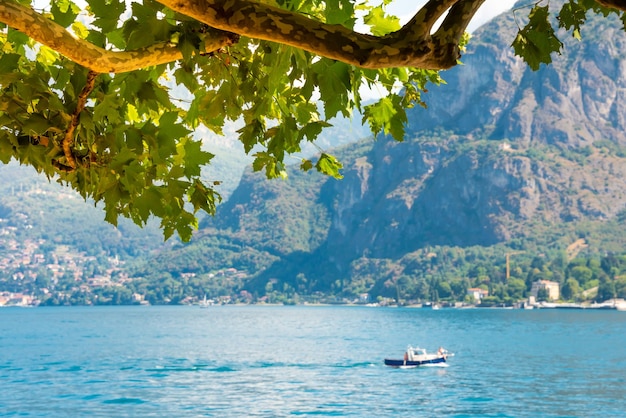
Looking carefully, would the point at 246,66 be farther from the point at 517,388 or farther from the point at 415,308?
the point at 415,308

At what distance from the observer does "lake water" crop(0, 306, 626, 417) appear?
4575cm

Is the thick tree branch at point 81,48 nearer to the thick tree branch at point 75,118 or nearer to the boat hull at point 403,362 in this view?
the thick tree branch at point 75,118

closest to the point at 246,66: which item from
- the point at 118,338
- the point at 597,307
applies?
the point at 118,338

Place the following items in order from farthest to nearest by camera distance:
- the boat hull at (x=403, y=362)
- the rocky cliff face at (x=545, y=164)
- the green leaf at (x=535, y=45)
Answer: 1. the rocky cliff face at (x=545, y=164)
2. the boat hull at (x=403, y=362)
3. the green leaf at (x=535, y=45)

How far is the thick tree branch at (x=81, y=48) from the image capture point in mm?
2459

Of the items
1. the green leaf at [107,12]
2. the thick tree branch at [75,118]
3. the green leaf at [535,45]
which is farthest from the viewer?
the green leaf at [535,45]

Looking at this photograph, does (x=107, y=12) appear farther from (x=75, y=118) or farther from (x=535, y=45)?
(x=535, y=45)

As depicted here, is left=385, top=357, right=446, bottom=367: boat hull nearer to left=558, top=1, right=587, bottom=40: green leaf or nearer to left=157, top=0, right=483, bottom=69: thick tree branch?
left=558, top=1, right=587, bottom=40: green leaf

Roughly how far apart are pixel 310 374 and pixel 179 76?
58.5 metres

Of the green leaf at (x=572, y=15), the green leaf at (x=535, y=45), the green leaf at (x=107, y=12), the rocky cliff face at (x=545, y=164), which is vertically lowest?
the green leaf at (x=107, y=12)

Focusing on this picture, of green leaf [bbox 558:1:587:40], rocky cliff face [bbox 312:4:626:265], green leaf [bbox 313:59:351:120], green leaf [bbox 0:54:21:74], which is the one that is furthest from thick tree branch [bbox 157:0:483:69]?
rocky cliff face [bbox 312:4:626:265]

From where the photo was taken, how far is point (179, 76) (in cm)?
330

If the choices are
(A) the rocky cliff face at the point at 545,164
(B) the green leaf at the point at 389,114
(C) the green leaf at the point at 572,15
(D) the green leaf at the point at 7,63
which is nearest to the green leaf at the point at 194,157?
(D) the green leaf at the point at 7,63

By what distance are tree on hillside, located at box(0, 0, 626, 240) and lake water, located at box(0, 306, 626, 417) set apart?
40.1 m
